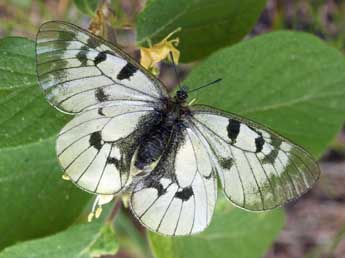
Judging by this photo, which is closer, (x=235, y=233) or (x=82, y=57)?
(x=82, y=57)

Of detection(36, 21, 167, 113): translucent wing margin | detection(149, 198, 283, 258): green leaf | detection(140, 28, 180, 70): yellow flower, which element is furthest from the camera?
detection(149, 198, 283, 258): green leaf

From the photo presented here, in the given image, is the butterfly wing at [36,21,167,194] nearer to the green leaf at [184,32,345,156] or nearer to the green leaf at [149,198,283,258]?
the green leaf at [184,32,345,156]

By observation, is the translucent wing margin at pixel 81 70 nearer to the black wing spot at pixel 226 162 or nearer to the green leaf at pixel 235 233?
the black wing spot at pixel 226 162

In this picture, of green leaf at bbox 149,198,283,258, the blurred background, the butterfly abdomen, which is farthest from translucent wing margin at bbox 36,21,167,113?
the blurred background

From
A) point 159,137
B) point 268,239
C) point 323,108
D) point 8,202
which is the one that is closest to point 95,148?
point 159,137

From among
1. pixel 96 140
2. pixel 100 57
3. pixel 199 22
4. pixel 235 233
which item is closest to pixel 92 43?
pixel 100 57

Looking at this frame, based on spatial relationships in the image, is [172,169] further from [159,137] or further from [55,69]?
[55,69]

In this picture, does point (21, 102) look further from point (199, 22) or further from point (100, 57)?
point (199, 22)
